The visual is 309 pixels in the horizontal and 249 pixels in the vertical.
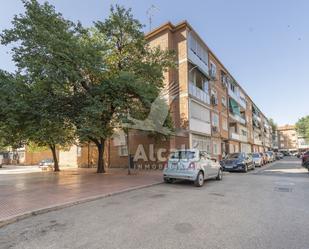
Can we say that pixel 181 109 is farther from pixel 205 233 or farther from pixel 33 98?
pixel 205 233

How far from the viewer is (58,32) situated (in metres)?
11.6

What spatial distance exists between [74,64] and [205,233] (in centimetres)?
986

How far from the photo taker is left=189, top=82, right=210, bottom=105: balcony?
21.7 meters

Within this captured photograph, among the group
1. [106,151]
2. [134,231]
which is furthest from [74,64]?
[106,151]

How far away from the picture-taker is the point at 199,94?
23.2m

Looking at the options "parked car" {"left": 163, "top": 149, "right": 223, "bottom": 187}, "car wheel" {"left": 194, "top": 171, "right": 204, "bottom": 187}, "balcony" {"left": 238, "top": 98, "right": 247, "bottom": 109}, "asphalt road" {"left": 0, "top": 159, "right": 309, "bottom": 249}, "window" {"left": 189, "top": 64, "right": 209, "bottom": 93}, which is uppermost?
"balcony" {"left": 238, "top": 98, "right": 247, "bottom": 109}

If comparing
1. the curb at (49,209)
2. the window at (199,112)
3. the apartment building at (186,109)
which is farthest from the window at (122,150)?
the curb at (49,209)

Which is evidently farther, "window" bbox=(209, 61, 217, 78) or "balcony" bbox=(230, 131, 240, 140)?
"balcony" bbox=(230, 131, 240, 140)

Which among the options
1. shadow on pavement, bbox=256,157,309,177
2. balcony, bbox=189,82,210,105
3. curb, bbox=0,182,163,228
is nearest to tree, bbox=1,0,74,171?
curb, bbox=0,182,163,228

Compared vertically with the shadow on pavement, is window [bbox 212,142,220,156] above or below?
above

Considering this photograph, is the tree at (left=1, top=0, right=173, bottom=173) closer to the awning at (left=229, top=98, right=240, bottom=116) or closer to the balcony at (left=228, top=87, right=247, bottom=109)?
the awning at (left=229, top=98, right=240, bottom=116)

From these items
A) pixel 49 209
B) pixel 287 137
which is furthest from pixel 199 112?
pixel 287 137

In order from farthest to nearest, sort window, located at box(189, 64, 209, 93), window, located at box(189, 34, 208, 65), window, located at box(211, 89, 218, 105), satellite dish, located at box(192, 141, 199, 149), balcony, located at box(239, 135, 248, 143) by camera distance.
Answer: balcony, located at box(239, 135, 248, 143), window, located at box(211, 89, 218, 105), window, located at box(189, 34, 208, 65), window, located at box(189, 64, 209, 93), satellite dish, located at box(192, 141, 199, 149)

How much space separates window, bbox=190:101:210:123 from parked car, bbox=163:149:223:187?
9759 mm
